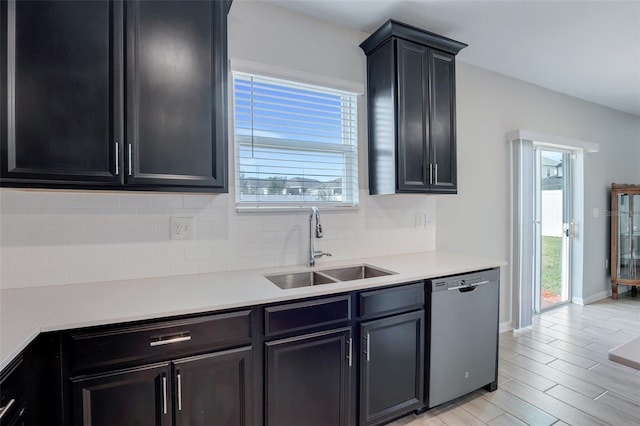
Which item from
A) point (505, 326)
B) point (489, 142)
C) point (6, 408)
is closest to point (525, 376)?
point (505, 326)

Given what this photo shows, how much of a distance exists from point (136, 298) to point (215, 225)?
2.17ft

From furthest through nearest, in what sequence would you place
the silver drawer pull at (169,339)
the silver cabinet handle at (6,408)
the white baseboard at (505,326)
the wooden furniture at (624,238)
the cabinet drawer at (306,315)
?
the wooden furniture at (624,238) → the white baseboard at (505,326) → the cabinet drawer at (306,315) → the silver drawer pull at (169,339) → the silver cabinet handle at (6,408)

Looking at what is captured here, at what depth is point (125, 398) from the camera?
1255 millimetres

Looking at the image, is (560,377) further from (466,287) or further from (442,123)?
(442,123)

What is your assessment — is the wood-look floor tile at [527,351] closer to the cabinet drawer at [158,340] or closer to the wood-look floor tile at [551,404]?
the wood-look floor tile at [551,404]

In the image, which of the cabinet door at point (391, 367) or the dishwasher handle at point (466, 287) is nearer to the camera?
the cabinet door at point (391, 367)

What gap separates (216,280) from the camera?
5.79 ft

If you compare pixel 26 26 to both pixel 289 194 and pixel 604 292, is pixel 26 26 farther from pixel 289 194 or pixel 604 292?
pixel 604 292

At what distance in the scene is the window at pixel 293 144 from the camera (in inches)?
82.9

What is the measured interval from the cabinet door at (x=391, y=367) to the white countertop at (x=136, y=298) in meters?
0.27

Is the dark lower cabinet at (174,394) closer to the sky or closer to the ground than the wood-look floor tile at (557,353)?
closer to the sky

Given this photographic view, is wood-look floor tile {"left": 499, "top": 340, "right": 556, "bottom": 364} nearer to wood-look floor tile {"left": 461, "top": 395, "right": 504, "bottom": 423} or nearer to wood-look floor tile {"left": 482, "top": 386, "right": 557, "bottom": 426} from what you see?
wood-look floor tile {"left": 482, "top": 386, "right": 557, "bottom": 426}

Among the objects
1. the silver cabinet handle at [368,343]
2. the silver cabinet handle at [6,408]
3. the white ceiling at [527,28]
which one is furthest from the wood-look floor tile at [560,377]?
the silver cabinet handle at [6,408]

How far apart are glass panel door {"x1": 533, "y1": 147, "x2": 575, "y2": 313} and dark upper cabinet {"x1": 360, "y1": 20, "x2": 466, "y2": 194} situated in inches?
82.0
